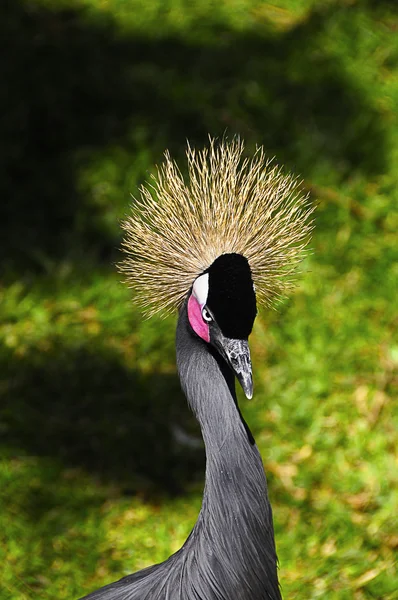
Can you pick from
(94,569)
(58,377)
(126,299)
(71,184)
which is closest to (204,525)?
(94,569)

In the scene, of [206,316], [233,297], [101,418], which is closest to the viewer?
[233,297]

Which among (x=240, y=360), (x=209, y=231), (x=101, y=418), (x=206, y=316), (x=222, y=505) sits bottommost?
(x=222, y=505)

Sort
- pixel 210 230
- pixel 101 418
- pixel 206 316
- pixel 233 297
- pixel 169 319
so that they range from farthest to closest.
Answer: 1. pixel 169 319
2. pixel 101 418
3. pixel 210 230
4. pixel 206 316
5. pixel 233 297

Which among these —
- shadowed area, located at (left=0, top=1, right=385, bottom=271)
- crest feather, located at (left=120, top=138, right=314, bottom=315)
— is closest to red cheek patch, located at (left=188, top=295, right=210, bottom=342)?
crest feather, located at (left=120, top=138, right=314, bottom=315)

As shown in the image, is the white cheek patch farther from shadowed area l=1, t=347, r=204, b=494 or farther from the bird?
shadowed area l=1, t=347, r=204, b=494

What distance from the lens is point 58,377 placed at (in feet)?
11.0

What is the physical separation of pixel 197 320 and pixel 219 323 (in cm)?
11

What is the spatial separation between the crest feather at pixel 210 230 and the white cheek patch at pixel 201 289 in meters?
0.09

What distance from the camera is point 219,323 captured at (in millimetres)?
1829

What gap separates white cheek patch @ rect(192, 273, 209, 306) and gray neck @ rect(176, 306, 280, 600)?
8 cm

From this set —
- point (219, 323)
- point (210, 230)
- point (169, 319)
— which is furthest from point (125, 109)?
point (219, 323)

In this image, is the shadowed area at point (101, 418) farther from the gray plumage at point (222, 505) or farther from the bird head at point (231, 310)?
the bird head at point (231, 310)

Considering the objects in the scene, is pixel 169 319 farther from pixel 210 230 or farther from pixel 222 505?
pixel 222 505

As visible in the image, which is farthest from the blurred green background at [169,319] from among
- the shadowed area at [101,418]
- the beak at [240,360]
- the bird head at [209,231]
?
the beak at [240,360]
